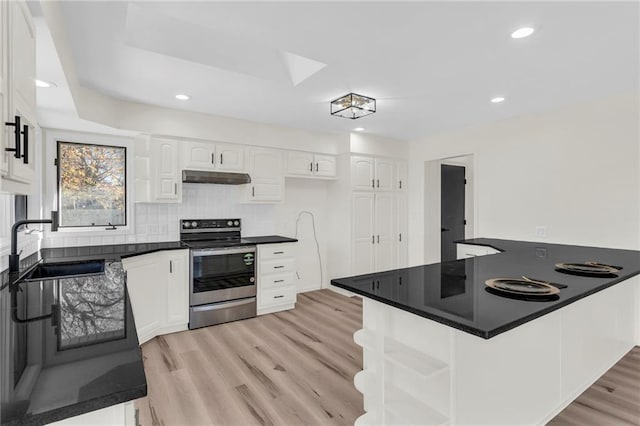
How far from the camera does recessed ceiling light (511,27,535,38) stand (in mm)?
2064

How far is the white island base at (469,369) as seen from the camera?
1.41 m

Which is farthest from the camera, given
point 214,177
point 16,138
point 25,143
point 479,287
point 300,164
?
point 300,164

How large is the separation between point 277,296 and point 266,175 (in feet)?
5.06

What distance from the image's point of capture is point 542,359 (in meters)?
1.72

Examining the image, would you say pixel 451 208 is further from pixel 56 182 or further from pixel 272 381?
pixel 56 182

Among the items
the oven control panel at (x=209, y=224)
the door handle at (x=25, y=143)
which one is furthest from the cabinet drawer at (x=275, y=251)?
the door handle at (x=25, y=143)

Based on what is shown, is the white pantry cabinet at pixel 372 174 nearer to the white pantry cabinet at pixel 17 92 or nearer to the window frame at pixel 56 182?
the window frame at pixel 56 182

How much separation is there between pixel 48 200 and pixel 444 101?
4.11 m

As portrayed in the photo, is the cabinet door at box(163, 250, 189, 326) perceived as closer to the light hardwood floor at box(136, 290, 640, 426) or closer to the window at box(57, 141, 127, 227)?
the light hardwood floor at box(136, 290, 640, 426)

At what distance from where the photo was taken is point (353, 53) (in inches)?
93.4

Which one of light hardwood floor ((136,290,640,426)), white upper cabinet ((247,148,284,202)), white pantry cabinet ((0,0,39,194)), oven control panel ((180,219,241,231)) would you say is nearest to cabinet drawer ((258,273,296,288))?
light hardwood floor ((136,290,640,426))

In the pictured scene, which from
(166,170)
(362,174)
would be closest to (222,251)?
(166,170)

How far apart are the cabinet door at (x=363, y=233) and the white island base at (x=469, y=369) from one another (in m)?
2.99

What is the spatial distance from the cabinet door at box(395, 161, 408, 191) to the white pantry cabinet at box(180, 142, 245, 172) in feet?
8.34
